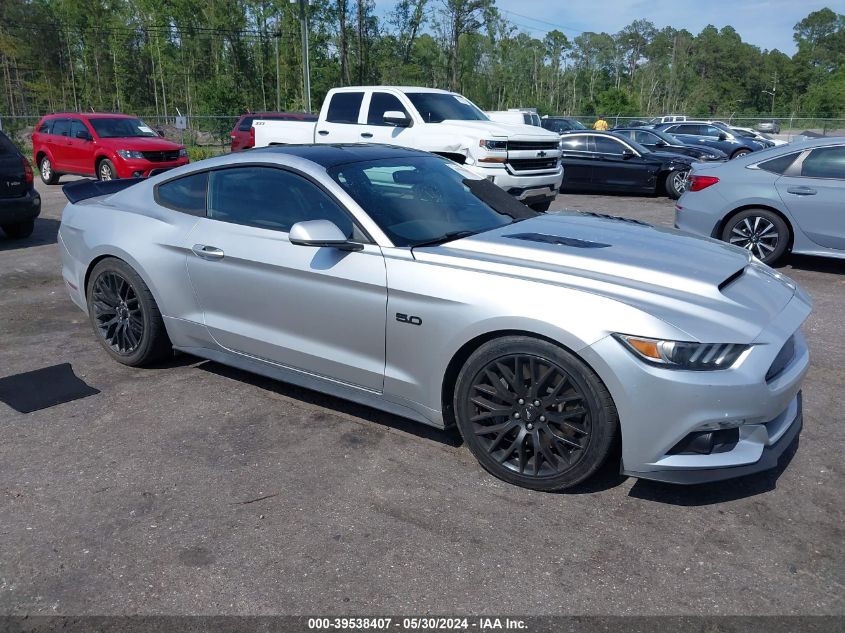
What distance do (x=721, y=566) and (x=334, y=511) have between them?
5.51 feet

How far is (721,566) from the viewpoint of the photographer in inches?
111

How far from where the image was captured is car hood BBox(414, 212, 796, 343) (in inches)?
121

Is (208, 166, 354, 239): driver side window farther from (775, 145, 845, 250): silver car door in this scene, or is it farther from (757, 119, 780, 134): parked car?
(757, 119, 780, 134): parked car

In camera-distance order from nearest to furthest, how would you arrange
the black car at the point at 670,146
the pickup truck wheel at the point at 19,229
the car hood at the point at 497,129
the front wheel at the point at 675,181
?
1. the pickup truck wheel at the point at 19,229
2. the car hood at the point at 497,129
3. the front wheel at the point at 675,181
4. the black car at the point at 670,146

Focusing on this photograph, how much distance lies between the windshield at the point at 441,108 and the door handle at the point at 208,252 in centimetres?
742

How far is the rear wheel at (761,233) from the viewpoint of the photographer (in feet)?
25.6

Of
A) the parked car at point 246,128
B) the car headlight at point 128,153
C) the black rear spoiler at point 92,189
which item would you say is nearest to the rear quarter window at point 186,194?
the black rear spoiler at point 92,189

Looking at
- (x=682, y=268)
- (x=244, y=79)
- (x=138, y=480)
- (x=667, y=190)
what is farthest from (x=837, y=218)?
(x=244, y=79)

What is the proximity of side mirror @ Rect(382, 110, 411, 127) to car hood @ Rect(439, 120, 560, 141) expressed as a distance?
58 centimetres

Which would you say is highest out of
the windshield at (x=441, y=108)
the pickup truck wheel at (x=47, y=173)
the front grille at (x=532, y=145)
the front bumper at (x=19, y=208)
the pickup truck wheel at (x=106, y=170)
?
the windshield at (x=441, y=108)

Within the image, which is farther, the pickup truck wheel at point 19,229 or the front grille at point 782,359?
the pickup truck wheel at point 19,229

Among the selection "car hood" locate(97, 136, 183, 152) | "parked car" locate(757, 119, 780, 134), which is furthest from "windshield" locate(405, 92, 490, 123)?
"parked car" locate(757, 119, 780, 134)

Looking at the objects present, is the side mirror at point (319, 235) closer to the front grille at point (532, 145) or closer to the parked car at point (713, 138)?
Result: the front grille at point (532, 145)

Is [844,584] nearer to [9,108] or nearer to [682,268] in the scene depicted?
[682,268]
